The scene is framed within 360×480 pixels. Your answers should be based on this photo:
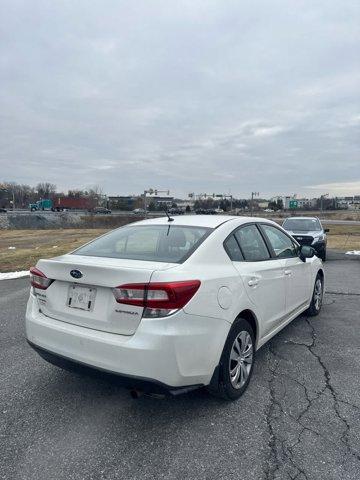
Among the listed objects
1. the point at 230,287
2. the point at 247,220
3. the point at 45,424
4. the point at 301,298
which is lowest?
the point at 45,424

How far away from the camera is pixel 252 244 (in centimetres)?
390

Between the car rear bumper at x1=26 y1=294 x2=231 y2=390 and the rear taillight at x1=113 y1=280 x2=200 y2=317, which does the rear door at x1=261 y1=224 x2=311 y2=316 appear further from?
the rear taillight at x1=113 y1=280 x2=200 y2=317

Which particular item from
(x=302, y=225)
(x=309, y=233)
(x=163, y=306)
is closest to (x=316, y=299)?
(x=163, y=306)

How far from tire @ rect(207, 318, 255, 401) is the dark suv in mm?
8297

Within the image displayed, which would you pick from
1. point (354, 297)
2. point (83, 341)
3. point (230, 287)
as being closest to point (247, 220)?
point (230, 287)

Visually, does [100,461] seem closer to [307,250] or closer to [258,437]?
[258,437]

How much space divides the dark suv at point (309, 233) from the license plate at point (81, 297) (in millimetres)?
9253

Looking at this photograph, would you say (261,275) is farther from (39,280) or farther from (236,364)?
(39,280)

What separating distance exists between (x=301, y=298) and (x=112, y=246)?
2.63 m

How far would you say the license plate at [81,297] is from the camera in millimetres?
2881

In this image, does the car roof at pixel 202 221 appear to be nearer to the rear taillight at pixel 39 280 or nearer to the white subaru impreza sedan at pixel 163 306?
the white subaru impreza sedan at pixel 163 306

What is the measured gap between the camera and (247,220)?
405cm

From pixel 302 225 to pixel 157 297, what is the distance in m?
11.8

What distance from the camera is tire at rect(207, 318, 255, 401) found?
9.84ft
